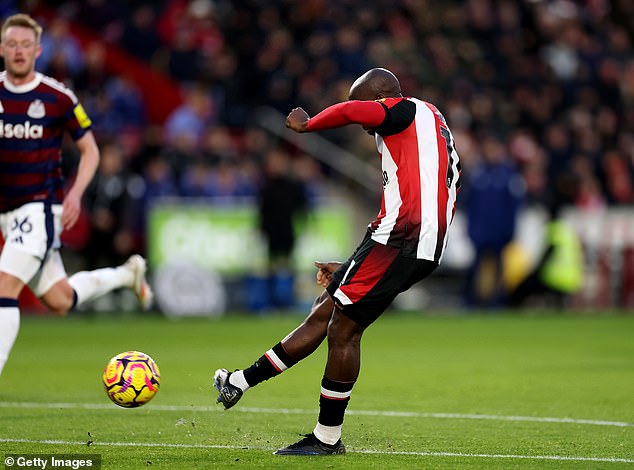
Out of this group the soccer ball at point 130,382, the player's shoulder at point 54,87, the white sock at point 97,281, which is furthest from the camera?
the white sock at point 97,281

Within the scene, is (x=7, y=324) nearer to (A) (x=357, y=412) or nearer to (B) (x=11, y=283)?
(B) (x=11, y=283)

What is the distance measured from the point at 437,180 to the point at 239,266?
1278 cm

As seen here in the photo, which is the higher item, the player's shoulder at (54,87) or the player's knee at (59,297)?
the player's shoulder at (54,87)

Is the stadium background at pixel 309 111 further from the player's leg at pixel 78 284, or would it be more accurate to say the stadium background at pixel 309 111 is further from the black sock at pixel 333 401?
the black sock at pixel 333 401

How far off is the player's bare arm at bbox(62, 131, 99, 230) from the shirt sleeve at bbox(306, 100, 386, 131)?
2428mm

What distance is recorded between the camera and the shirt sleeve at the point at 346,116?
6617 mm

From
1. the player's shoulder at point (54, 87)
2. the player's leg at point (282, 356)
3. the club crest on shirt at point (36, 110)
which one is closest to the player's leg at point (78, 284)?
the club crest on shirt at point (36, 110)

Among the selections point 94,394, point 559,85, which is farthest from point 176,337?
point 559,85

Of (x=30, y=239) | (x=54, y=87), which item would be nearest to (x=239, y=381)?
(x=30, y=239)

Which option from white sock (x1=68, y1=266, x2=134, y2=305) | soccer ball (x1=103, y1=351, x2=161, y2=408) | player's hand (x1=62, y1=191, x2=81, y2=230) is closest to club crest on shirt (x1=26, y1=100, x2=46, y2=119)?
player's hand (x1=62, y1=191, x2=81, y2=230)

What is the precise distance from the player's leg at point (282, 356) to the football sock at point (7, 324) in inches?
56.1

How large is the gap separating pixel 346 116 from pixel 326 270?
3.97ft

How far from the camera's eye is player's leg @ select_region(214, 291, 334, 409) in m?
7.41

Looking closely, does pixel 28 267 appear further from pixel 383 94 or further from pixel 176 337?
pixel 176 337
